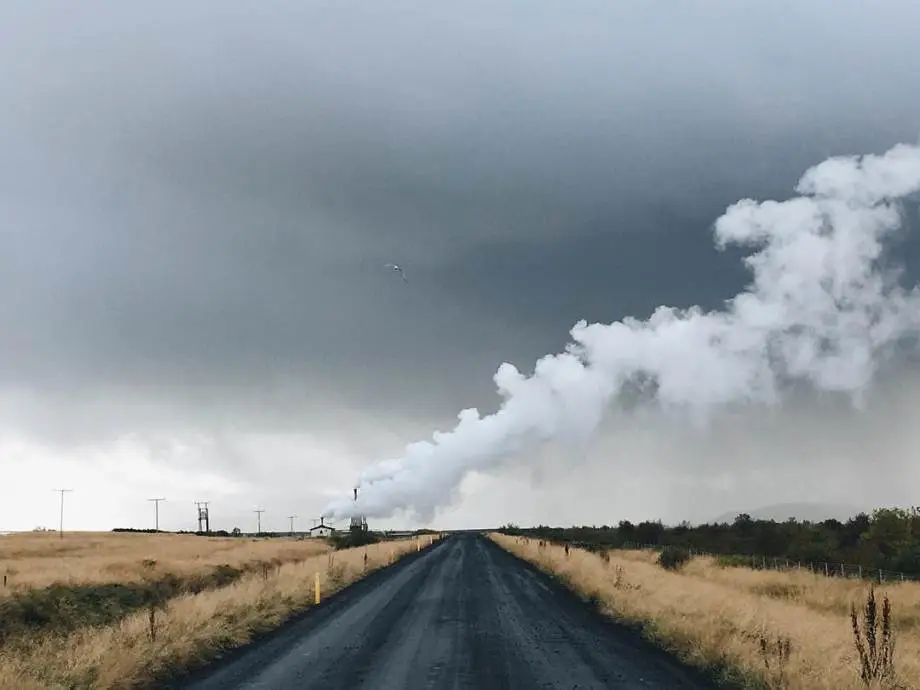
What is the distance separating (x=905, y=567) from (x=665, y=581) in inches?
841

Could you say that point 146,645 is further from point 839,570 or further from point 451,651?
point 839,570

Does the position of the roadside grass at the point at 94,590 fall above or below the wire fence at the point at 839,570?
above

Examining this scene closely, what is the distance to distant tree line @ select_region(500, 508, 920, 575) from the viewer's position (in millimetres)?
47531

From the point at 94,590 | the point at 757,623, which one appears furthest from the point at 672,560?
the point at 757,623

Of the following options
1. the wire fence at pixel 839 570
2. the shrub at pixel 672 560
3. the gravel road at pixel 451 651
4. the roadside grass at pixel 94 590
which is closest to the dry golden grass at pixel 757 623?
the gravel road at pixel 451 651

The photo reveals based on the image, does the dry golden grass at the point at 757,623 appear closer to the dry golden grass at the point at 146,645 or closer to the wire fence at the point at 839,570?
the wire fence at the point at 839,570

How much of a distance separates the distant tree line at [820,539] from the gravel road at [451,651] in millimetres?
30161

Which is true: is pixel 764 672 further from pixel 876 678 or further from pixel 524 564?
pixel 524 564

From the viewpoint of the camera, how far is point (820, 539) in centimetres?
6191

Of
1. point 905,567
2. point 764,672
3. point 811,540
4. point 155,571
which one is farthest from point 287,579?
point 811,540

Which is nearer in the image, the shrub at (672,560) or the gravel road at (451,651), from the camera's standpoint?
the gravel road at (451,651)

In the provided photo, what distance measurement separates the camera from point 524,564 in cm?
4859

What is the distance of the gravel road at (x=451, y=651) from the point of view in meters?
12.1

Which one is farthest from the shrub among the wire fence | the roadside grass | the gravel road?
the roadside grass
